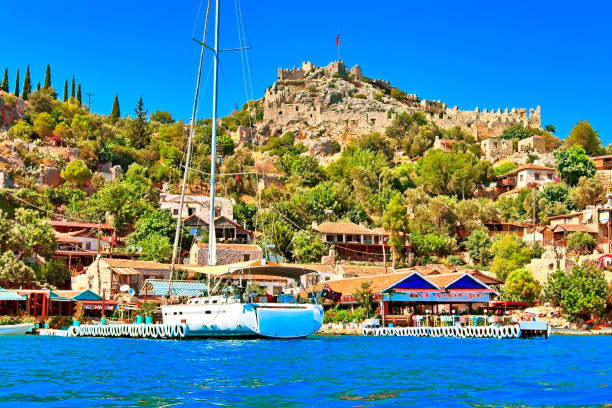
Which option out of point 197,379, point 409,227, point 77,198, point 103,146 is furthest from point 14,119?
point 197,379

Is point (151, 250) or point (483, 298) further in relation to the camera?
point (151, 250)

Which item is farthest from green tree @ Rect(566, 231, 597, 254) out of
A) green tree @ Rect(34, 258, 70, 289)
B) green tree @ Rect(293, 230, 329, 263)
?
green tree @ Rect(34, 258, 70, 289)

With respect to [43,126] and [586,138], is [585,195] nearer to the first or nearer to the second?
[586,138]

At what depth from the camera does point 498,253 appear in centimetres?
6000

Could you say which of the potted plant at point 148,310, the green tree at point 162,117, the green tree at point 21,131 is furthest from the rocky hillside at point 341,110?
the potted plant at point 148,310

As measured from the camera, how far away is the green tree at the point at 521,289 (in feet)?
161

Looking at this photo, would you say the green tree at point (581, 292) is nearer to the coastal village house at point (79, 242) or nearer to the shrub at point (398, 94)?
the coastal village house at point (79, 242)

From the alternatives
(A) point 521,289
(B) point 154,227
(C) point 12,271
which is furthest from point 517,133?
(C) point 12,271

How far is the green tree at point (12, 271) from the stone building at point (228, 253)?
13.0m

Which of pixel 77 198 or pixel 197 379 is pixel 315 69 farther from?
pixel 197 379

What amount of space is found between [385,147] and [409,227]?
37746 mm

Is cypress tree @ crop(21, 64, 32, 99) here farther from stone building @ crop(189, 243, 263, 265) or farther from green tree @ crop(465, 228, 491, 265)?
green tree @ crop(465, 228, 491, 265)

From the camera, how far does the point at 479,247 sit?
6494 cm

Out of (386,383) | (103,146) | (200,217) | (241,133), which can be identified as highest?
(241,133)
